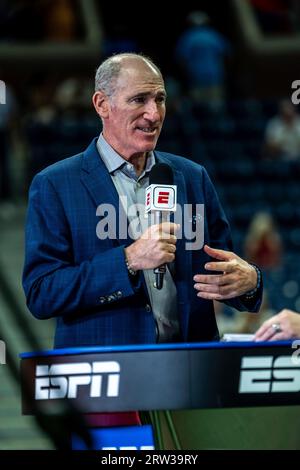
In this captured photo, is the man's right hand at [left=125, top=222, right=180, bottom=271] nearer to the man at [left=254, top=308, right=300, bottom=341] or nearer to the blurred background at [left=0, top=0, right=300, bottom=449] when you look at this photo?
the man at [left=254, top=308, right=300, bottom=341]

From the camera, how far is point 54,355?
2775 mm

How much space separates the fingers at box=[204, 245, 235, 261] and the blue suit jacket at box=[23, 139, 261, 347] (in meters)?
0.14

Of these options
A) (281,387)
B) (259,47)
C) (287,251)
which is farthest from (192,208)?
(259,47)

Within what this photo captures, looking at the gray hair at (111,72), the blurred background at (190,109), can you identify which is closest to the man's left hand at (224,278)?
the gray hair at (111,72)

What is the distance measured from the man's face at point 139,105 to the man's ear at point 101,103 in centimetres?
2

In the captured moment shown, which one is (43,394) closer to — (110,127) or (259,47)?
(110,127)

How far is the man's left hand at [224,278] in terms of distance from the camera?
3068 mm

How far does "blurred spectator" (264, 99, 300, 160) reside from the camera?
38.0ft

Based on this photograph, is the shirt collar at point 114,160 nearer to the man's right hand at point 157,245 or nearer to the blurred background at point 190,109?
the man's right hand at point 157,245

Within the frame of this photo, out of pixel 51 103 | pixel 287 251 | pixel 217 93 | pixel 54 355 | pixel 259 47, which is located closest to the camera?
pixel 54 355

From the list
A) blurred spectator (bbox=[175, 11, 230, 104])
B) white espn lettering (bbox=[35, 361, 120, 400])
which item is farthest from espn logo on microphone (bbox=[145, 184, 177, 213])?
blurred spectator (bbox=[175, 11, 230, 104])

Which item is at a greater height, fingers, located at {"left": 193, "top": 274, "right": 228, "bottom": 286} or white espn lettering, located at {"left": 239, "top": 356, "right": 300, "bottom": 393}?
fingers, located at {"left": 193, "top": 274, "right": 228, "bottom": 286}

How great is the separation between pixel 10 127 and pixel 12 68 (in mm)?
1950

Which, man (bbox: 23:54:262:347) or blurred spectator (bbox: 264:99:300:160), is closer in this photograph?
man (bbox: 23:54:262:347)
